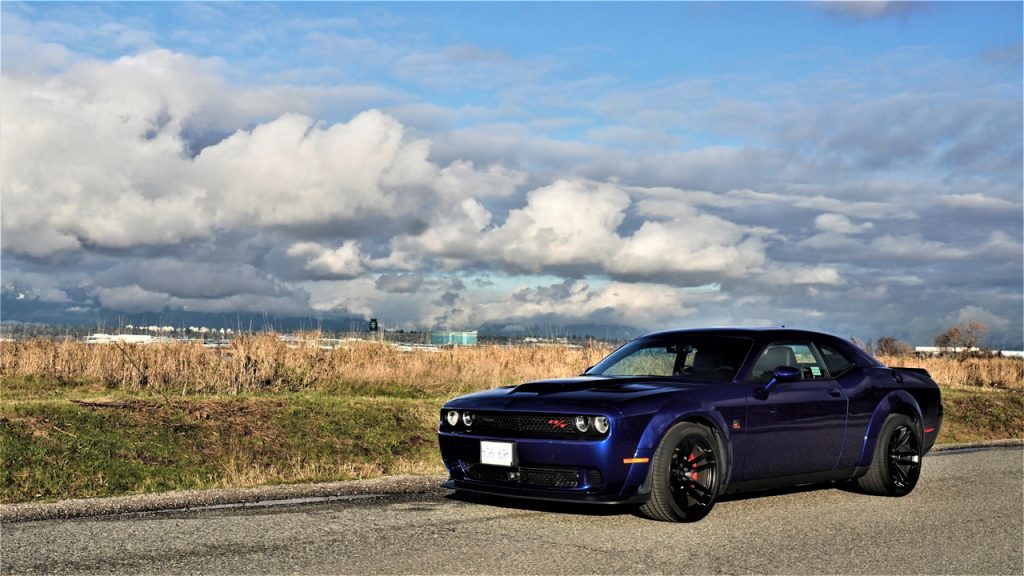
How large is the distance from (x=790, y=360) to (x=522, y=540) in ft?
11.6

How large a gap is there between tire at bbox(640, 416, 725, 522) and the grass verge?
162 inches

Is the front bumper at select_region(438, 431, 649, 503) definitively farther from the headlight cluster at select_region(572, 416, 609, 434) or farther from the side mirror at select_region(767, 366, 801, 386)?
the side mirror at select_region(767, 366, 801, 386)

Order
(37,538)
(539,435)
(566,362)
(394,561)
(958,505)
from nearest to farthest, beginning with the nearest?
(394,561) → (37,538) → (539,435) → (958,505) → (566,362)

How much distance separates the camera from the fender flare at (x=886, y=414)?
9.46 m

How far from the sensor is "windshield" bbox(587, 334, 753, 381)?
8.87 meters

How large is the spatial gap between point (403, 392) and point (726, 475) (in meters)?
15.6

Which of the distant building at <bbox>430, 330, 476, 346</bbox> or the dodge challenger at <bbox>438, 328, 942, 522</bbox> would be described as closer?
the dodge challenger at <bbox>438, 328, 942, 522</bbox>

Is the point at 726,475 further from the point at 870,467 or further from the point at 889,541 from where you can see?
the point at 870,467

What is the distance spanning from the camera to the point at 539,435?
25.4 feet

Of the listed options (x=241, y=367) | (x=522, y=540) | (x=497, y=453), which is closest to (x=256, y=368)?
(x=241, y=367)

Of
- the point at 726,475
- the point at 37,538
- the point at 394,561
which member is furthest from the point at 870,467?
the point at 37,538

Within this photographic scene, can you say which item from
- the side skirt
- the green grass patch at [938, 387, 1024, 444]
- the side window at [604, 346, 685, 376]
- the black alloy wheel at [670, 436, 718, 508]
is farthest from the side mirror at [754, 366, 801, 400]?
the green grass patch at [938, 387, 1024, 444]

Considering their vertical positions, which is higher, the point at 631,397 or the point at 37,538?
the point at 631,397

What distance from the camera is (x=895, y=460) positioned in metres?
9.70
